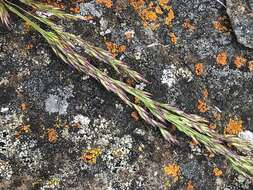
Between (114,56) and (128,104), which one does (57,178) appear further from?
(114,56)

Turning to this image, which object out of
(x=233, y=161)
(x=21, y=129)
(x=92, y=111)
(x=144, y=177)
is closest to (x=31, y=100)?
(x=21, y=129)

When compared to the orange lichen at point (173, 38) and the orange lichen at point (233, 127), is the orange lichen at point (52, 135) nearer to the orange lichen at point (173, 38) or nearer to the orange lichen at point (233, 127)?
the orange lichen at point (173, 38)

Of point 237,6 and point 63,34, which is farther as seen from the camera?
point 237,6

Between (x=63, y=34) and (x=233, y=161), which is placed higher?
(x=63, y=34)

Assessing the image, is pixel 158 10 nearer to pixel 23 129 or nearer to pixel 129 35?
pixel 129 35

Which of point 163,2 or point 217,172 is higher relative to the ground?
point 163,2

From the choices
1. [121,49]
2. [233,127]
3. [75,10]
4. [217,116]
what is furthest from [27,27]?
[233,127]
